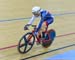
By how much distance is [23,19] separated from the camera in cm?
641

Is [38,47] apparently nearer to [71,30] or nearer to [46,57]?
[46,57]

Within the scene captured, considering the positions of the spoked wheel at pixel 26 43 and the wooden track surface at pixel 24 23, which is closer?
the spoked wheel at pixel 26 43

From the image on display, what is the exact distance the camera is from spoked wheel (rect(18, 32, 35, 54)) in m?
4.21

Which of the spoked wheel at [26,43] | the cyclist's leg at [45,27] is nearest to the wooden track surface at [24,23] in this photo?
the spoked wheel at [26,43]

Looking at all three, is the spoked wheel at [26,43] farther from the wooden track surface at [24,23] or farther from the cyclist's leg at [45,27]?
the cyclist's leg at [45,27]

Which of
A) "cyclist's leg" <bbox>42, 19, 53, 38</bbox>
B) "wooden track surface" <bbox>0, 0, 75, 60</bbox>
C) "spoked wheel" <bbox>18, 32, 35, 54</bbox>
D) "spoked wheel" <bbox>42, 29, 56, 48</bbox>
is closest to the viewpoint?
"spoked wheel" <bbox>18, 32, 35, 54</bbox>

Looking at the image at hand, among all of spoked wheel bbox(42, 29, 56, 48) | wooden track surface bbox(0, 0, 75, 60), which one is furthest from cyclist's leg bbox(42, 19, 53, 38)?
wooden track surface bbox(0, 0, 75, 60)

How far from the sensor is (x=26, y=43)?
426 centimetres

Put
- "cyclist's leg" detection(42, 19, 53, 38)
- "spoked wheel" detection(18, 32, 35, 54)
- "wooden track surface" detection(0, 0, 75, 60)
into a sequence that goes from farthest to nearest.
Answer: "cyclist's leg" detection(42, 19, 53, 38)
"wooden track surface" detection(0, 0, 75, 60)
"spoked wheel" detection(18, 32, 35, 54)

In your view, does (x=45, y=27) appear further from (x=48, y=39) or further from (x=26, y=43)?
(x=26, y=43)

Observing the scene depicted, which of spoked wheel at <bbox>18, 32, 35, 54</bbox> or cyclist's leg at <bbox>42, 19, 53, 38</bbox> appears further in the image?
cyclist's leg at <bbox>42, 19, 53, 38</bbox>

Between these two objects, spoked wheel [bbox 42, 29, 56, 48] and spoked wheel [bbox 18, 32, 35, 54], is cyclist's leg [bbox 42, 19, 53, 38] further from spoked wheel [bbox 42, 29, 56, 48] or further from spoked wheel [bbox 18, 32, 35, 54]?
spoked wheel [bbox 18, 32, 35, 54]

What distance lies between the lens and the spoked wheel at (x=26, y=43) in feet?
13.8

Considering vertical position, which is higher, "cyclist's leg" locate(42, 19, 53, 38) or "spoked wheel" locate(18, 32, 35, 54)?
"cyclist's leg" locate(42, 19, 53, 38)
